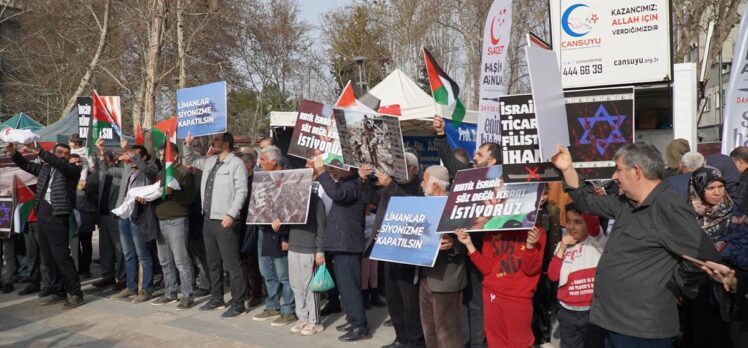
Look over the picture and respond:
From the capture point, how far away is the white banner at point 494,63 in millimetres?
7375

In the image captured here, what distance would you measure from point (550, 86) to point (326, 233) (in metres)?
3.46

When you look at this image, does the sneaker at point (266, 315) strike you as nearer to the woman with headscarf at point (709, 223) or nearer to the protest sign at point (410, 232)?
the protest sign at point (410, 232)

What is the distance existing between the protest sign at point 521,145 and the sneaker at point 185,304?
219 inches

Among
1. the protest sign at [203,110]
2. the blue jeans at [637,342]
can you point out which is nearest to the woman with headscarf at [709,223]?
the blue jeans at [637,342]

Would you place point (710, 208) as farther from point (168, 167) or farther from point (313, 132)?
point (168, 167)

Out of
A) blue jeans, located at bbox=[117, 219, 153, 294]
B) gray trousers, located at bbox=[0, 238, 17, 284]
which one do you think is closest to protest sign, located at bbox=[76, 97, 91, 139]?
blue jeans, located at bbox=[117, 219, 153, 294]

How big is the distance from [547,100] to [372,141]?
2.24 meters

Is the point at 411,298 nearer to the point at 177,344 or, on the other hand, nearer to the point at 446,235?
the point at 446,235

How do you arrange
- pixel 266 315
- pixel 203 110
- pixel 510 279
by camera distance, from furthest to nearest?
pixel 203 110 → pixel 266 315 → pixel 510 279

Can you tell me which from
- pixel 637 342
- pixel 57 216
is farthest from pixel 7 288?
pixel 637 342

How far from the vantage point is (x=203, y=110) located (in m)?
8.45

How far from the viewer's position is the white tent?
12.0 metres

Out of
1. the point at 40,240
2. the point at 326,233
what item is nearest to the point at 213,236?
the point at 326,233

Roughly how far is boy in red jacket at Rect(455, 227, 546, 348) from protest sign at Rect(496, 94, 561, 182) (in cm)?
70
